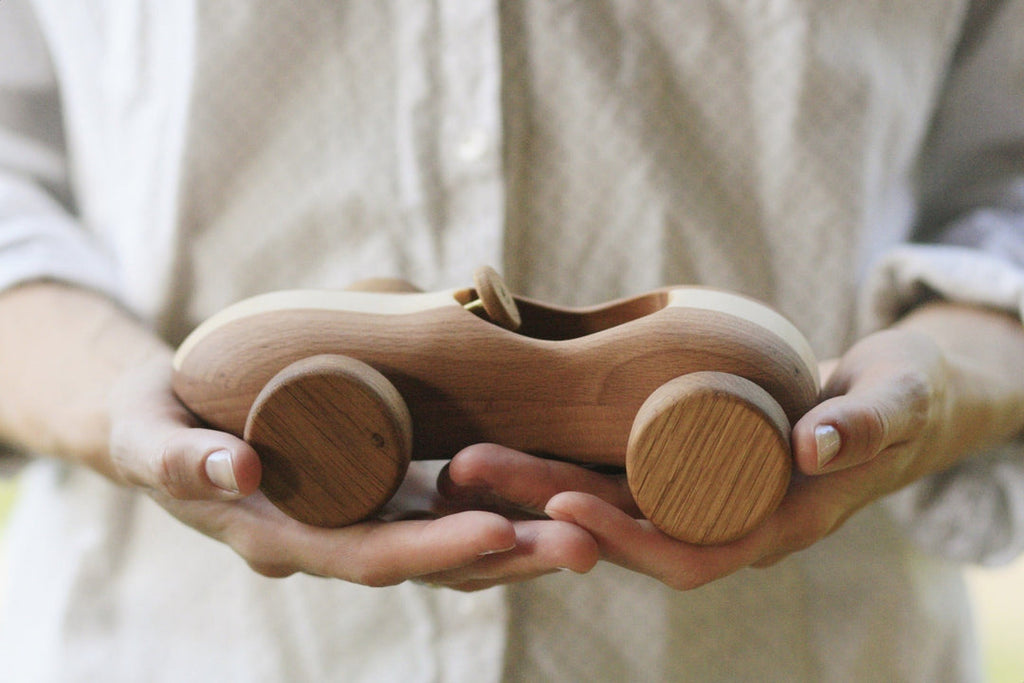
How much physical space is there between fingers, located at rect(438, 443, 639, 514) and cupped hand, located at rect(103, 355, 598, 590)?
14 mm

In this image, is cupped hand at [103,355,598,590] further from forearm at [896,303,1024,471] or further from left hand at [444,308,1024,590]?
forearm at [896,303,1024,471]

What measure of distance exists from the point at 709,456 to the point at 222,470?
0.70ft

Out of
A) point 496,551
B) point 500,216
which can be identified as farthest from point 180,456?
point 500,216

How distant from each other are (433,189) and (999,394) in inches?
14.7

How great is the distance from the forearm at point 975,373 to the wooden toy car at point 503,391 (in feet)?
0.36

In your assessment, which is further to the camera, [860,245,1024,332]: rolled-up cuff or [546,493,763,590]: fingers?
[860,245,1024,332]: rolled-up cuff

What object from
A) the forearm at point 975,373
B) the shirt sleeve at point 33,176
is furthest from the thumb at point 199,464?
the forearm at point 975,373

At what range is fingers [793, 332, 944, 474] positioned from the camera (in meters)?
0.36

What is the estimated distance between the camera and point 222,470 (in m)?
0.36

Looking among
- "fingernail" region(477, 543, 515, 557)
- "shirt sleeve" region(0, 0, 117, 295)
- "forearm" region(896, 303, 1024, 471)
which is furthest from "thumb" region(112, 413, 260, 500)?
"forearm" region(896, 303, 1024, 471)

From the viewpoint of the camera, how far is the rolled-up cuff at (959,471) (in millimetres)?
551

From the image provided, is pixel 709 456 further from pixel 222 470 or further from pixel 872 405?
pixel 222 470

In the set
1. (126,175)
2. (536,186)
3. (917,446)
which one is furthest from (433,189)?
(917,446)

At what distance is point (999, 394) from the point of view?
0.51m
